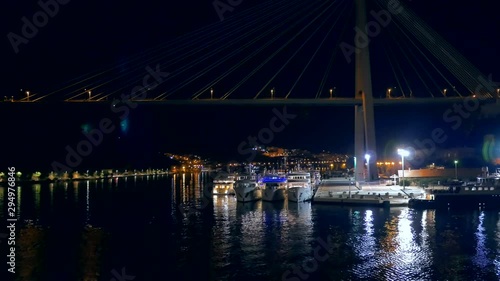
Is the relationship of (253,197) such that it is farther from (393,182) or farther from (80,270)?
(80,270)

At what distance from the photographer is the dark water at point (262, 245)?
1010 cm

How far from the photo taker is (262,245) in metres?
12.7

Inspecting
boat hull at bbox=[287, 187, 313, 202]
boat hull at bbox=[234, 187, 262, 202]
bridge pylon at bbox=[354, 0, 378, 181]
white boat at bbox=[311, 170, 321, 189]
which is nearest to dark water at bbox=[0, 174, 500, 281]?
boat hull at bbox=[287, 187, 313, 202]

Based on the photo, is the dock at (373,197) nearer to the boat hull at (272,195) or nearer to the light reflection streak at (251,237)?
the boat hull at (272,195)

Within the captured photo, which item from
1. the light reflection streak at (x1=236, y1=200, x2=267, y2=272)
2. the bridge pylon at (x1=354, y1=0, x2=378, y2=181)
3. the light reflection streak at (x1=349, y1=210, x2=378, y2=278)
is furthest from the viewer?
→ the bridge pylon at (x1=354, y1=0, x2=378, y2=181)

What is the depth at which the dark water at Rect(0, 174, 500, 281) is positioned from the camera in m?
10.1

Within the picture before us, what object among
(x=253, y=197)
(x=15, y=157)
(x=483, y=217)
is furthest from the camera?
(x=15, y=157)

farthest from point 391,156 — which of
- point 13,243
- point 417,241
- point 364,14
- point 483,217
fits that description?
point 13,243

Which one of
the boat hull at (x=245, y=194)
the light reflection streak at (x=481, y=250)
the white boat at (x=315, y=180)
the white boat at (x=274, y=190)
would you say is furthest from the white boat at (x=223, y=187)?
the light reflection streak at (x=481, y=250)

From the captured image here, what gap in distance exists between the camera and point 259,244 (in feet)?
42.2

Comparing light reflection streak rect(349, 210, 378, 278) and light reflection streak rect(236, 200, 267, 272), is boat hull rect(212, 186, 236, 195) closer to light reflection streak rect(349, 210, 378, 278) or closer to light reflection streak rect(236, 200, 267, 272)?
light reflection streak rect(236, 200, 267, 272)

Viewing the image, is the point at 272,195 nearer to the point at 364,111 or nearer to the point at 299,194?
the point at 299,194

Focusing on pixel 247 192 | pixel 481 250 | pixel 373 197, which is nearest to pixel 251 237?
pixel 481 250

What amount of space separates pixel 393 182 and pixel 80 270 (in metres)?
19.8
